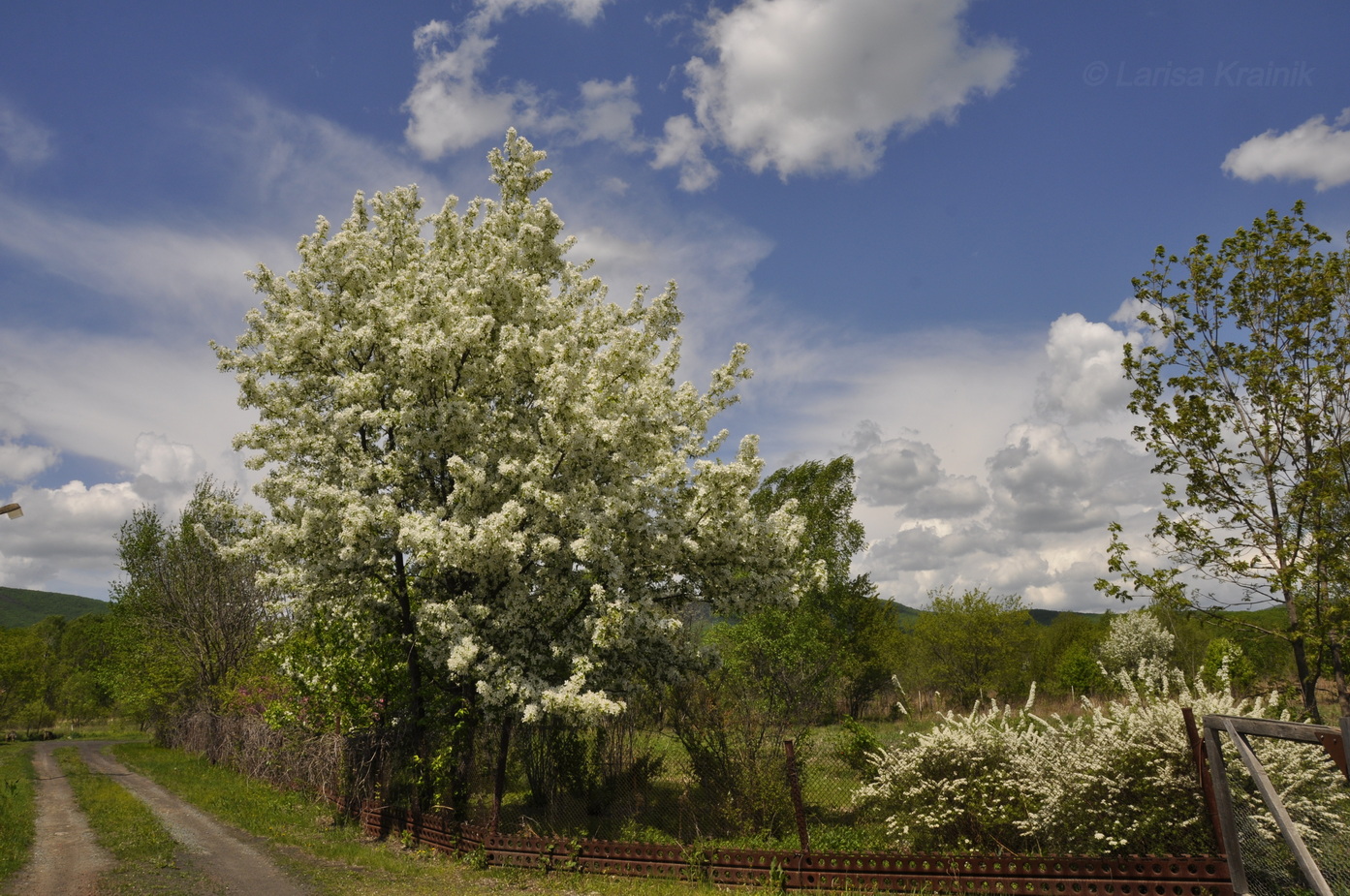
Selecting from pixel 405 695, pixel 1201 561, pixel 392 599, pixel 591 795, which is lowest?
pixel 591 795

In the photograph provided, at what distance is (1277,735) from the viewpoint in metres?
6.27

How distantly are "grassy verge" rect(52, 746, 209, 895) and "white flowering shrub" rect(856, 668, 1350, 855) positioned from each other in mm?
10147

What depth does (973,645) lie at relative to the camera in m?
38.8

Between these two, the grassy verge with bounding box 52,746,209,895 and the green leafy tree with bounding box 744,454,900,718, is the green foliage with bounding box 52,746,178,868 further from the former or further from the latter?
the green leafy tree with bounding box 744,454,900,718

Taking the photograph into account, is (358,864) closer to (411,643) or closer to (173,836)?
(411,643)

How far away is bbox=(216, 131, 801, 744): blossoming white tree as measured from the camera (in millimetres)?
10172

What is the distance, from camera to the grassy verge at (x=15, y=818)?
11637mm

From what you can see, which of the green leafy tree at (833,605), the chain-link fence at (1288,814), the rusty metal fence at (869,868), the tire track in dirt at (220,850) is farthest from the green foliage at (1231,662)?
the tire track in dirt at (220,850)

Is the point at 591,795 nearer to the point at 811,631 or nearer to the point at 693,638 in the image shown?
the point at 693,638

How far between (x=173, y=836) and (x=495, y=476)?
10.2 m

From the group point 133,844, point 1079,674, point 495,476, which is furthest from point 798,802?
point 1079,674

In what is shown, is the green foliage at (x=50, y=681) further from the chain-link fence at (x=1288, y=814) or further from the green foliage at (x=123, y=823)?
the chain-link fence at (x=1288, y=814)

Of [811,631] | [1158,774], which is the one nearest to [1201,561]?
[1158,774]

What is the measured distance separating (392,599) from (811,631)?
18.7m
